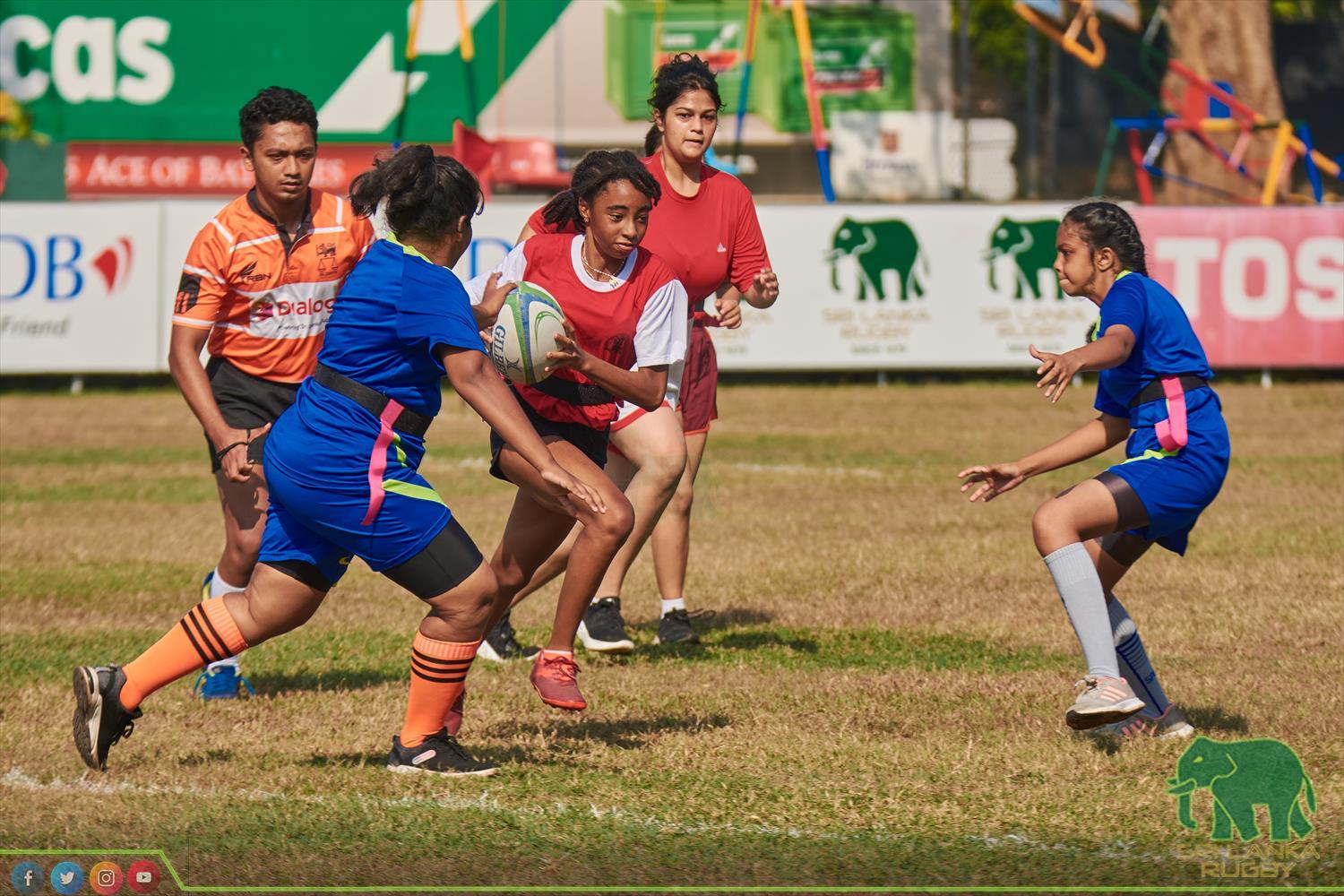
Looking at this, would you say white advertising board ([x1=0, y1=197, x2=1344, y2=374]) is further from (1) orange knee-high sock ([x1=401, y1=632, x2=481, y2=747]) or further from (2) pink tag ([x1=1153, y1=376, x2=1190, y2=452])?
(1) orange knee-high sock ([x1=401, y1=632, x2=481, y2=747])

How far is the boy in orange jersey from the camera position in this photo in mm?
6746

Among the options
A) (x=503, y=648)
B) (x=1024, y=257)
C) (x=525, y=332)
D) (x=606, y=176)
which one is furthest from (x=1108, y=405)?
(x=1024, y=257)

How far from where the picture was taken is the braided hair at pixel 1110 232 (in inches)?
247

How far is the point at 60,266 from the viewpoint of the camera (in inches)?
728

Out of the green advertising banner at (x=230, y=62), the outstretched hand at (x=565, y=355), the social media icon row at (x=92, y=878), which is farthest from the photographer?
the green advertising banner at (x=230, y=62)

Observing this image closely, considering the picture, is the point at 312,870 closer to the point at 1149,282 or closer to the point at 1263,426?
the point at 1149,282

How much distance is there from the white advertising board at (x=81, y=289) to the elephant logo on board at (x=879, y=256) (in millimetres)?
7093

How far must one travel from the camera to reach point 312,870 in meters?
4.85

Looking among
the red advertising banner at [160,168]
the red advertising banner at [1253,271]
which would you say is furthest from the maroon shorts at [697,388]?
the red advertising banner at [160,168]

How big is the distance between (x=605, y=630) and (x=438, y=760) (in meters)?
2.28

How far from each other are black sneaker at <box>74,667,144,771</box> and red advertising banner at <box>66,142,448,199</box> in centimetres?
2332

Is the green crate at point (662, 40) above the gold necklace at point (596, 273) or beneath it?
above

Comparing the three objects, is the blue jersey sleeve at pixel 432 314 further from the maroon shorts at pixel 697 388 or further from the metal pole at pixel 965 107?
the metal pole at pixel 965 107

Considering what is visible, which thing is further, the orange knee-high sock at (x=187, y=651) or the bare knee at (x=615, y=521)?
the bare knee at (x=615, y=521)
